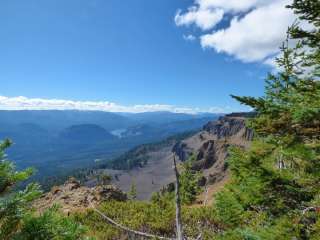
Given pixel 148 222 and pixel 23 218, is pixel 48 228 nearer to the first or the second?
pixel 23 218

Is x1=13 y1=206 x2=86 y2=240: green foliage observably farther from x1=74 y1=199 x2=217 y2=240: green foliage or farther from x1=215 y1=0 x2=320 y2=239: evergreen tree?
x1=74 y1=199 x2=217 y2=240: green foliage

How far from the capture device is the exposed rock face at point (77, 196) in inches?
1420


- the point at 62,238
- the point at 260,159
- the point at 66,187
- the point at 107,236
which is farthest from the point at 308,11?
the point at 66,187

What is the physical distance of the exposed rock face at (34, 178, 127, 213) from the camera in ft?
118

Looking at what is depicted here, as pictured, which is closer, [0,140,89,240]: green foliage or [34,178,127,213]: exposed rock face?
[0,140,89,240]: green foliage

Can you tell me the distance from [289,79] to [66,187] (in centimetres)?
3937

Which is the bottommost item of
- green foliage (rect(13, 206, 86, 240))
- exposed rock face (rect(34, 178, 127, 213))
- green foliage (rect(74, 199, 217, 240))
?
exposed rock face (rect(34, 178, 127, 213))

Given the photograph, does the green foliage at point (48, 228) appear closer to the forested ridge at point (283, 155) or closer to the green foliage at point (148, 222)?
the forested ridge at point (283, 155)

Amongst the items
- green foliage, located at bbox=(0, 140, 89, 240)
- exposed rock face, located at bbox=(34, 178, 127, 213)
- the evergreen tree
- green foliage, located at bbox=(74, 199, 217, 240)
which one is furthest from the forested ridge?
exposed rock face, located at bbox=(34, 178, 127, 213)

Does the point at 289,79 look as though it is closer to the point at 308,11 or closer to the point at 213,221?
the point at 308,11

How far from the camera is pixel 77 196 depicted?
3888cm

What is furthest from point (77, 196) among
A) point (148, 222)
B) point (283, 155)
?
point (283, 155)

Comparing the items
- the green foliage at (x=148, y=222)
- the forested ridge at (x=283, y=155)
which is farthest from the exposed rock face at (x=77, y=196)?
the forested ridge at (x=283, y=155)

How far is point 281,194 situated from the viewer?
792cm
